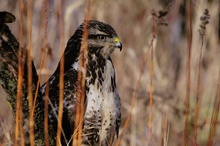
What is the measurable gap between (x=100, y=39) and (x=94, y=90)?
36cm

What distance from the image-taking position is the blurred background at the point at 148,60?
5469 millimetres

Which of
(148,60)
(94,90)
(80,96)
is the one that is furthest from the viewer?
(148,60)

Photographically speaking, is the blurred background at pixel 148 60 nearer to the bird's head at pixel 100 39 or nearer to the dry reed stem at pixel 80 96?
the bird's head at pixel 100 39

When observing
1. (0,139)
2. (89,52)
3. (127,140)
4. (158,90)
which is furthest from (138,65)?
(0,139)

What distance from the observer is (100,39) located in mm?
3953

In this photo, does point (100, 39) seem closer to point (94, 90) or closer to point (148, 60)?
point (94, 90)

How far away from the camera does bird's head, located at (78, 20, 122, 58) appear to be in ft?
12.8

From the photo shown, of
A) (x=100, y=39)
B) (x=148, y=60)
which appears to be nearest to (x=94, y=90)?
(x=100, y=39)

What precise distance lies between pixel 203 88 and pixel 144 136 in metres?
1.83

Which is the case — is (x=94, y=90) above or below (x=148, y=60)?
below

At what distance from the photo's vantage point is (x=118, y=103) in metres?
3.88

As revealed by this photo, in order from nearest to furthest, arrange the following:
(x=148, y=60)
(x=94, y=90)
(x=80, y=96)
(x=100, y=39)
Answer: (x=80, y=96)
(x=94, y=90)
(x=100, y=39)
(x=148, y=60)

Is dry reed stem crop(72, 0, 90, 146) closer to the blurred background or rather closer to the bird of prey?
the bird of prey

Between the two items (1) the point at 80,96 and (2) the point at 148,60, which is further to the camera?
(2) the point at 148,60
